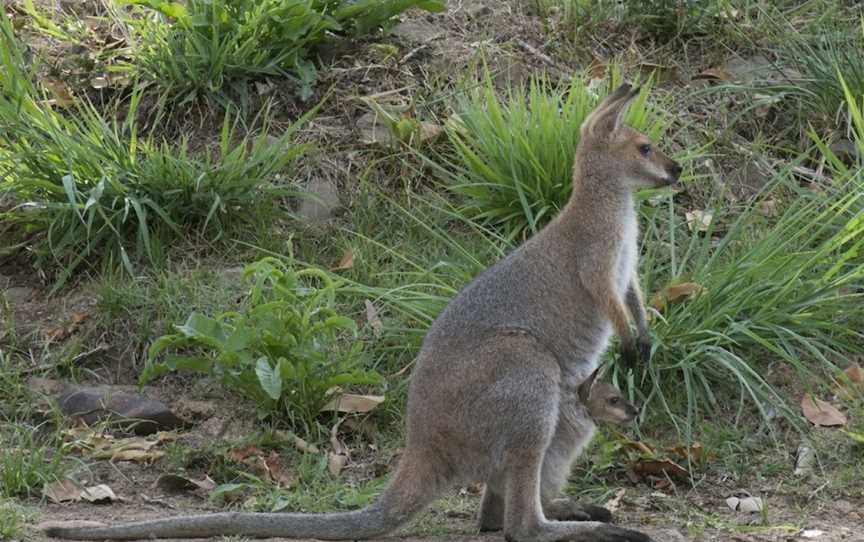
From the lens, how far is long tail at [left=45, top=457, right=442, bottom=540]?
17.3 ft

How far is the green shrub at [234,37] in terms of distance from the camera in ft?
27.8

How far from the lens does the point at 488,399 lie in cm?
534

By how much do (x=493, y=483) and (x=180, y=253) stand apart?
320 cm

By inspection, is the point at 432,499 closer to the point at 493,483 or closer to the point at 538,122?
the point at 493,483

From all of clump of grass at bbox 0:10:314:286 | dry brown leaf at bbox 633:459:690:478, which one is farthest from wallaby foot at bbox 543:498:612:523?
clump of grass at bbox 0:10:314:286

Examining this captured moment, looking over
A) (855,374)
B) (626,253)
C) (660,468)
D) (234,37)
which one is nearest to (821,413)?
(855,374)

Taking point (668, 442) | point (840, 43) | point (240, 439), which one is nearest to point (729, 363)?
point (668, 442)

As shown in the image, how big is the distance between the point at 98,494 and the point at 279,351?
3.41 ft

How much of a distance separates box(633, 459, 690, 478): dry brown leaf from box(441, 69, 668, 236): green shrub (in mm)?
1558

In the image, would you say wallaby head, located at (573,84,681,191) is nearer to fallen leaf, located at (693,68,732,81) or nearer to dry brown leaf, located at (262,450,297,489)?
dry brown leaf, located at (262,450,297,489)

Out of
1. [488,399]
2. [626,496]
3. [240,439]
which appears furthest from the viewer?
[240,439]

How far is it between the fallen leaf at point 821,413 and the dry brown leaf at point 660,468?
0.72 m

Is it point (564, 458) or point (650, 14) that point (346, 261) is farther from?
point (650, 14)

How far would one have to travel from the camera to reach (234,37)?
8469mm
